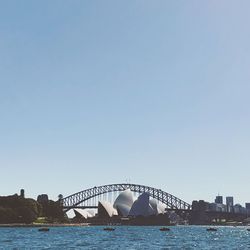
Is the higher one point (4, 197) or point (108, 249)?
point (4, 197)

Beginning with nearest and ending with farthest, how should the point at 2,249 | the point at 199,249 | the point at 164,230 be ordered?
the point at 2,249 → the point at 199,249 → the point at 164,230

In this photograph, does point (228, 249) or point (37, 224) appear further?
point (37, 224)

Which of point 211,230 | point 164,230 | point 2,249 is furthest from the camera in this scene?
point 211,230

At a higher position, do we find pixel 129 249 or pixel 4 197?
pixel 4 197

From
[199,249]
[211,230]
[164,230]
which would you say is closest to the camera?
[199,249]

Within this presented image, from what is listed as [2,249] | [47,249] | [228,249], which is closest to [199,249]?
[228,249]

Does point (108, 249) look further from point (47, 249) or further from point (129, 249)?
point (47, 249)

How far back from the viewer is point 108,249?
6794 centimetres

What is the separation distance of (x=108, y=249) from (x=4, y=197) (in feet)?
395

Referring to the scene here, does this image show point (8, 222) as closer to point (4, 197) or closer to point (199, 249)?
point (4, 197)

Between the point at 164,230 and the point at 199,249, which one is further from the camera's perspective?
the point at 164,230

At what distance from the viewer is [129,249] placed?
68.1 m

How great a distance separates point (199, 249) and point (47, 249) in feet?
65.3

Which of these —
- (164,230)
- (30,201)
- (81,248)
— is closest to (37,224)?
(30,201)
